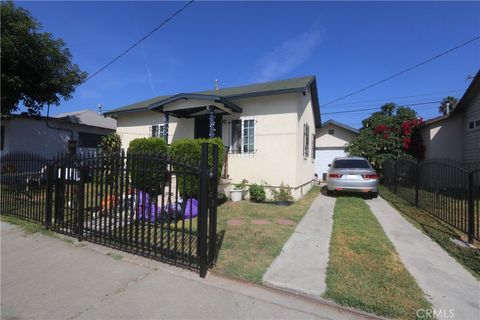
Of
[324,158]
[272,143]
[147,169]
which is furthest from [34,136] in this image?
[324,158]

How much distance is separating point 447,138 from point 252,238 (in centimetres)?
1363

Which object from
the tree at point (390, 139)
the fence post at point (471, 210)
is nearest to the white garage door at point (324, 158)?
the tree at point (390, 139)

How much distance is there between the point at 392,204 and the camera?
892 cm

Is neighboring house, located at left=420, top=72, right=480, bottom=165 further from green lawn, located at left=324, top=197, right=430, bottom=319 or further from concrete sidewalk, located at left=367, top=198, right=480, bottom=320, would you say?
green lawn, located at left=324, top=197, right=430, bottom=319

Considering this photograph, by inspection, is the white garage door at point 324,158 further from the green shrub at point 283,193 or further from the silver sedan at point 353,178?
the green shrub at point 283,193

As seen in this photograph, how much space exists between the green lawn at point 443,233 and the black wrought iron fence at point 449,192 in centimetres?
17

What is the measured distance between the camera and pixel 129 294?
3123 mm

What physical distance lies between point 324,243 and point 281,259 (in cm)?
122

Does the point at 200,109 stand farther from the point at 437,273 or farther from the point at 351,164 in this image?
the point at 437,273

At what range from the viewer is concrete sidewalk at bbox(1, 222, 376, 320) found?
9.10 ft

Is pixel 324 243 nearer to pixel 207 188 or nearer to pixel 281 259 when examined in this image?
pixel 281 259

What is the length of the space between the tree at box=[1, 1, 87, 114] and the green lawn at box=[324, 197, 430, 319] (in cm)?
1266

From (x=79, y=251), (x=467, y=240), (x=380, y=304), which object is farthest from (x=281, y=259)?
(x=467, y=240)

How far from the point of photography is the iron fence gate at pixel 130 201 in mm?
3799
